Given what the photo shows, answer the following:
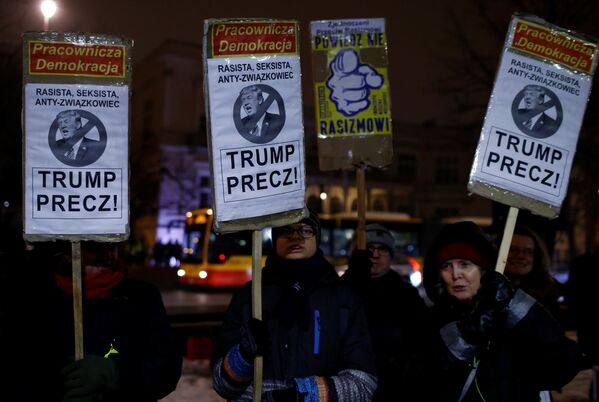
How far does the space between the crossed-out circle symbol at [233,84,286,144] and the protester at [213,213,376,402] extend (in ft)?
1.97

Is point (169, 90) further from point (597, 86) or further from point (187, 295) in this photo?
point (597, 86)

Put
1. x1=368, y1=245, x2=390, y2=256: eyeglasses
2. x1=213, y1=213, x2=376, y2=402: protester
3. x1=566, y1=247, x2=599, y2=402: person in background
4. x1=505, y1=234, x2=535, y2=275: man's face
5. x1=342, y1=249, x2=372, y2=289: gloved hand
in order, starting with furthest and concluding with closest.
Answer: x1=566, y1=247, x2=599, y2=402: person in background → x1=368, y1=245, x2=390, y2=256: eyeglasses → x1=342, y1=249, x2=372, y2=289: gloved hand → x1=505, y1=234, x2=535, y2=275: man's face → x1=213, y1=213, x2=376, y2=402: protester

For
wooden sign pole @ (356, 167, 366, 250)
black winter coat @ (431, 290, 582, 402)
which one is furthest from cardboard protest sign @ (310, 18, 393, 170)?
black winter coat @ (431, 290, 582, 402)

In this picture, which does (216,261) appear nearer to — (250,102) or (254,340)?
(250,102)

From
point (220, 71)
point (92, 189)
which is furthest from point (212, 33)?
point (92, 189)

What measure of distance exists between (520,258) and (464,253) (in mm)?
→ 1106

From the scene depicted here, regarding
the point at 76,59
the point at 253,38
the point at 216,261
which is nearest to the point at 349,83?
the point at 253,38

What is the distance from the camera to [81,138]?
3.20 m

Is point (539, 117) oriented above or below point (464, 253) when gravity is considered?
above

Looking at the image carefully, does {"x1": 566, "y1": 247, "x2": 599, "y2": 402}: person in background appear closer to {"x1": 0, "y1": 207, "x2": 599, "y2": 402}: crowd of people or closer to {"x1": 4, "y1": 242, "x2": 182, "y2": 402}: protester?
{"x1": 0, "y1": 207, "x2": 599, "y2": 402}: crowd of people

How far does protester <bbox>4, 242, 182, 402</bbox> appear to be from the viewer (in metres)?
3.01

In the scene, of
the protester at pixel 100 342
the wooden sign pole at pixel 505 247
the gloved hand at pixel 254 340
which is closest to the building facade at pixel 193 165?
the protester at pixel 100 342

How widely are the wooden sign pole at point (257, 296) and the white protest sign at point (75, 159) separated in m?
0.67

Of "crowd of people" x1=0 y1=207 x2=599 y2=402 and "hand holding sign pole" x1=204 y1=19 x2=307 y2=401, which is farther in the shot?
"hand holding sign pole" x1=204 y1=19 x2=307 y2=401
